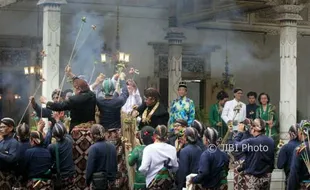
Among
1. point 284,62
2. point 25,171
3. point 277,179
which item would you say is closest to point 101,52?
point 284,62

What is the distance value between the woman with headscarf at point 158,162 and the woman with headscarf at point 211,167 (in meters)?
0.32

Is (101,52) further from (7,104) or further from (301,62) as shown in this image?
(301,62)

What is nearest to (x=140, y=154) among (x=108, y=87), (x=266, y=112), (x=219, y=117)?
(x=108, y=87)

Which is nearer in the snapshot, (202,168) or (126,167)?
(202,168)

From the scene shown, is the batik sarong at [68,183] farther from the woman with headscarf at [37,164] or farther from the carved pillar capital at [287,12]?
the carved pillar capital at [287,12]

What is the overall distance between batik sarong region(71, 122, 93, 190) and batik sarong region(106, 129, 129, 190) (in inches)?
16.9

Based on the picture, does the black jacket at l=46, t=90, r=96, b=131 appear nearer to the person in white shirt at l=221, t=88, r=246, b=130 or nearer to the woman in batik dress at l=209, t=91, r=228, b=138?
the person in white shirt at l=221, t=88, r=246, b=130

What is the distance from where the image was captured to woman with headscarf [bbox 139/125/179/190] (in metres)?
10.1

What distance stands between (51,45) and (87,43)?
4515 mm

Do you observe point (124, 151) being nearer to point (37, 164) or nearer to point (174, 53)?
point (37, 164)

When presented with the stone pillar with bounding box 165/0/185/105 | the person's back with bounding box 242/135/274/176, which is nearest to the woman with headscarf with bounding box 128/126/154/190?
the person's back with bounding box 242/135/274/176

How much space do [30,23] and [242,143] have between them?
933 cm

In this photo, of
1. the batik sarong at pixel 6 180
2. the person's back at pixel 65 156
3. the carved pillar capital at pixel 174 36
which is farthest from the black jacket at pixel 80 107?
the carved pillar capital at pixel 174 36

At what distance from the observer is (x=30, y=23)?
64.6 feet
